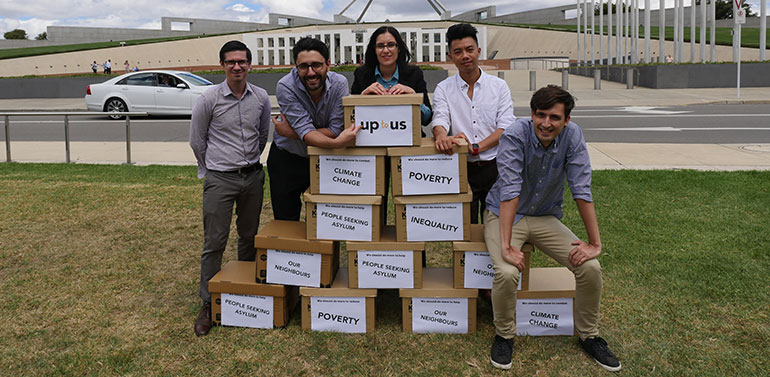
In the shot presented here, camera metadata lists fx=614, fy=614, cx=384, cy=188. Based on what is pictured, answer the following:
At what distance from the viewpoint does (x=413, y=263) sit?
156 inches

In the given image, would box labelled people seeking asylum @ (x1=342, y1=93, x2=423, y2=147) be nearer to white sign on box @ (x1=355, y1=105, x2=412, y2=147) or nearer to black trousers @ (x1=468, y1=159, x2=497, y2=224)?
white sign on box @ (x1=355, y1=105, x2=412, y2=147)

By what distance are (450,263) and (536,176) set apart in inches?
73.5

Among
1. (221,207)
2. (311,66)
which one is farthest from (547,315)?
(221,207)

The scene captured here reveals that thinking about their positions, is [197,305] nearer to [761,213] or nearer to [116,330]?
[116,330]

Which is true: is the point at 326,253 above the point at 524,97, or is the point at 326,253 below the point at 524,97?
below

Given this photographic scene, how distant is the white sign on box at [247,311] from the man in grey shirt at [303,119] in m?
0.78

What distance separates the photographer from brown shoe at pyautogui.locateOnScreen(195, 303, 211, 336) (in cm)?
396

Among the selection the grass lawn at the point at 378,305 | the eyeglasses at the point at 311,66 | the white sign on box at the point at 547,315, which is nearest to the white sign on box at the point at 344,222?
the grass lawn at the point at 378,305

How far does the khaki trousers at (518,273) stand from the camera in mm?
3535

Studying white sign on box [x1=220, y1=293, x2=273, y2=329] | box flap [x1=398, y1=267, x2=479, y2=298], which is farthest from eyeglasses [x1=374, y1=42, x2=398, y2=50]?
white sign on box [x1=220, y1=293, x2=273, y2=329]

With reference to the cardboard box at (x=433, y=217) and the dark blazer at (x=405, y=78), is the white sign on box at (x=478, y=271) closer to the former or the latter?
the cardboard box at (x=433, y=217)

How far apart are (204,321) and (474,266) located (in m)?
1.81

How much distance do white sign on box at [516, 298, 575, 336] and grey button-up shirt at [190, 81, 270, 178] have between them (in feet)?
6.80

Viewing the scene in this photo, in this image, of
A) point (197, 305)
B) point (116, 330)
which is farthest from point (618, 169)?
point (116, 330)
